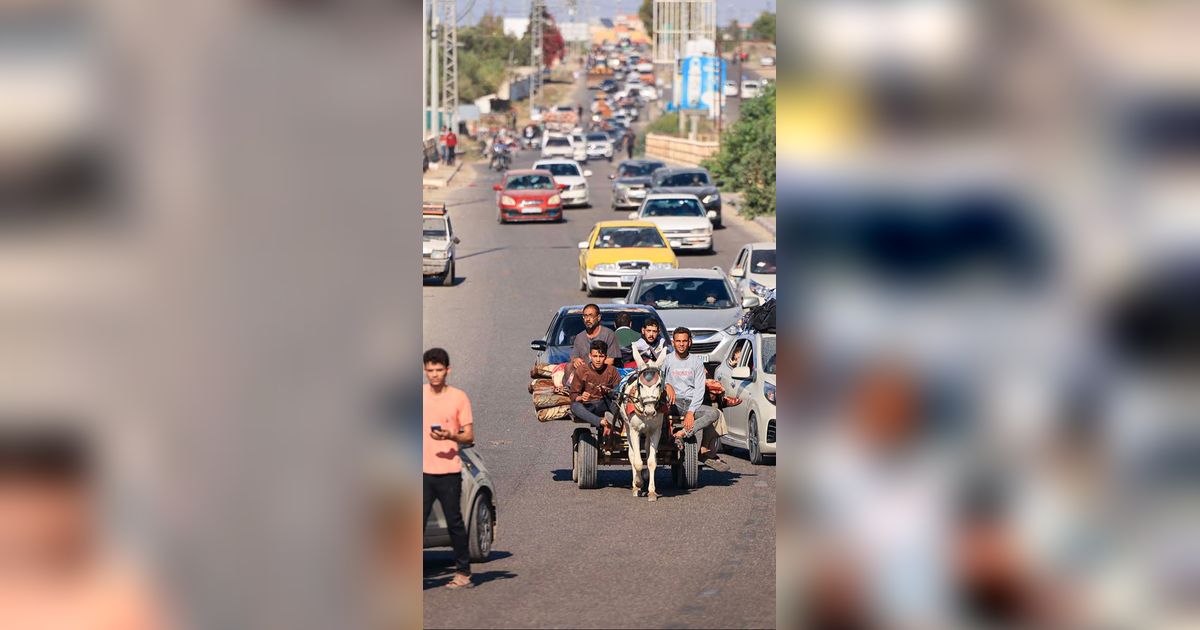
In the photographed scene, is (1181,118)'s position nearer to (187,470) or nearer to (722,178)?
(187,470)

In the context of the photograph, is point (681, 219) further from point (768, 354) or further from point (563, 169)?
point (768, 354)

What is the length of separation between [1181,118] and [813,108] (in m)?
1.38

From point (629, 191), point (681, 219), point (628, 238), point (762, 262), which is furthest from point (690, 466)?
point (629, 191)

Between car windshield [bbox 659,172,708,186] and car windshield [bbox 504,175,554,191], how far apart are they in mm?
3334

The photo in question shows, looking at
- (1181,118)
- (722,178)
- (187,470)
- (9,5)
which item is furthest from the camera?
(722,178)

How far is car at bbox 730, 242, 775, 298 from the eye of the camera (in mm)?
29344

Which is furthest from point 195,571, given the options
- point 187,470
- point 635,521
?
point 635,521

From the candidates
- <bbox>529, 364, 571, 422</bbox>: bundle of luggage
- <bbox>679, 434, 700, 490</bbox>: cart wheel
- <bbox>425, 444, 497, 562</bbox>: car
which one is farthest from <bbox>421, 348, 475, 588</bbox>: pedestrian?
<bbox>679, 434, 700, 490</bbox>: cart wheel

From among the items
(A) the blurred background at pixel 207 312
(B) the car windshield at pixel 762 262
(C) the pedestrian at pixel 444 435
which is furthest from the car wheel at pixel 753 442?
Answer: (B) the car windshield at pixel 762 262

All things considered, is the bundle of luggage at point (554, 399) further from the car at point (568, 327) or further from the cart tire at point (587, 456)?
the car at point (568, 327)

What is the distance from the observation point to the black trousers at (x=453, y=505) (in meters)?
10.1

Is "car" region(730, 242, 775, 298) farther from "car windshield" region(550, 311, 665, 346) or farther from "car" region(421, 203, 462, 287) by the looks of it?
"car windshield" region(550, 311, 665, 346)

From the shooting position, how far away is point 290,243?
20.8 ft

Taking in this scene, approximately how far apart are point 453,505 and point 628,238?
23112mm
